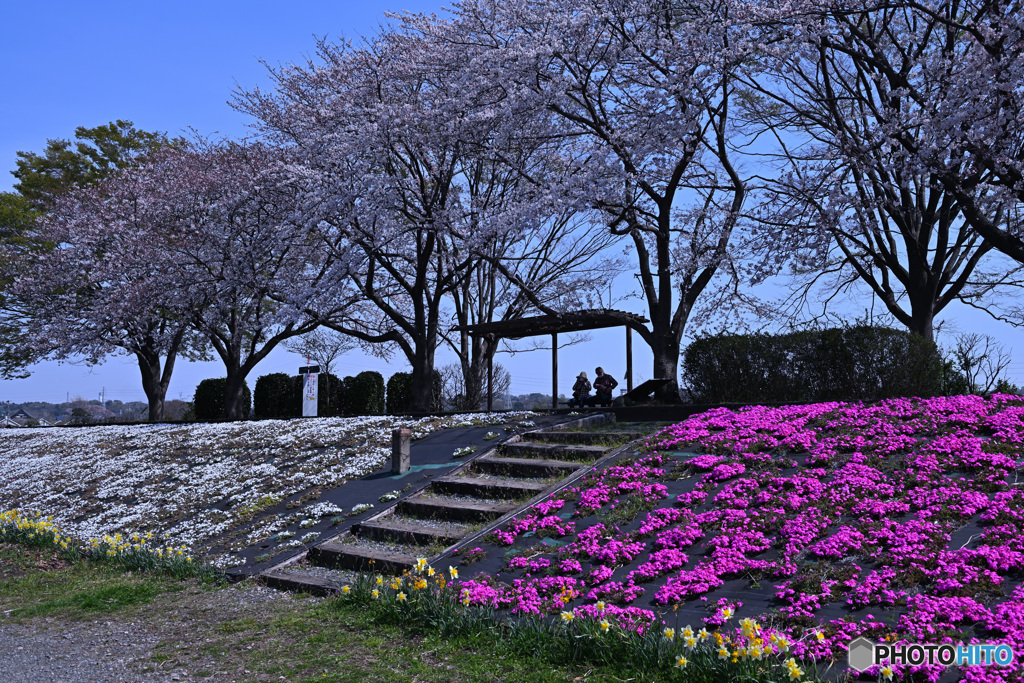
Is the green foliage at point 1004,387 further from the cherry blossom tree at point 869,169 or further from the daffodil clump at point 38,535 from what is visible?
the daffodil clump at point 38,535

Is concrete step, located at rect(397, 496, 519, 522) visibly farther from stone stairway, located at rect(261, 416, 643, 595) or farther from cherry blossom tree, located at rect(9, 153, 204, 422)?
cherry blossom tree, located at rect(9, 153, 204, 422)

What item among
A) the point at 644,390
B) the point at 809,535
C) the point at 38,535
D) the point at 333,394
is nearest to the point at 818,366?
the point at 644,390

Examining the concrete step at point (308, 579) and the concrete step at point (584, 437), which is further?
the concrete step at point (584, 437)

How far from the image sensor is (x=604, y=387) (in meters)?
16.5

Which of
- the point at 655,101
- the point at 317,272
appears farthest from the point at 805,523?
the point at 317,272

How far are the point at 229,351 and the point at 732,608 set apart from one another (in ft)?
76.7

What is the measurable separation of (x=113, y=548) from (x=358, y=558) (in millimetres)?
3727

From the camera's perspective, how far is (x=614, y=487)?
803cm

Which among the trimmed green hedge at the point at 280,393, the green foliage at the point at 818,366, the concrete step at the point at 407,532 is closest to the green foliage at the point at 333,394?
the trimmed green hedge at the point at 280,393

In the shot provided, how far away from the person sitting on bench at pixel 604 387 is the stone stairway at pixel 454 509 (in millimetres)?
5850

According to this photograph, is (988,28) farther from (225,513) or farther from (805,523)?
(225,513)

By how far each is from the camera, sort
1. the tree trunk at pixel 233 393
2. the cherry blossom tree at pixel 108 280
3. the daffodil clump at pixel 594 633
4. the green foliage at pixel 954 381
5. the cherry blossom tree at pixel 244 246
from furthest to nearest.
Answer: the tree trunk at pixel 233 393 < the cherry blossom tree at pixel 108 280 < the cherry blossom tree at pixel 244 246 < the green foliage at pixel 954 381 < the daffodil clump at pixel 594 633

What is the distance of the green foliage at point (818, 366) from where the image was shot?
479 inches

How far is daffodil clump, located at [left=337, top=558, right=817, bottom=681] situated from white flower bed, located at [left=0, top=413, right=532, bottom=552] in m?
3.25
